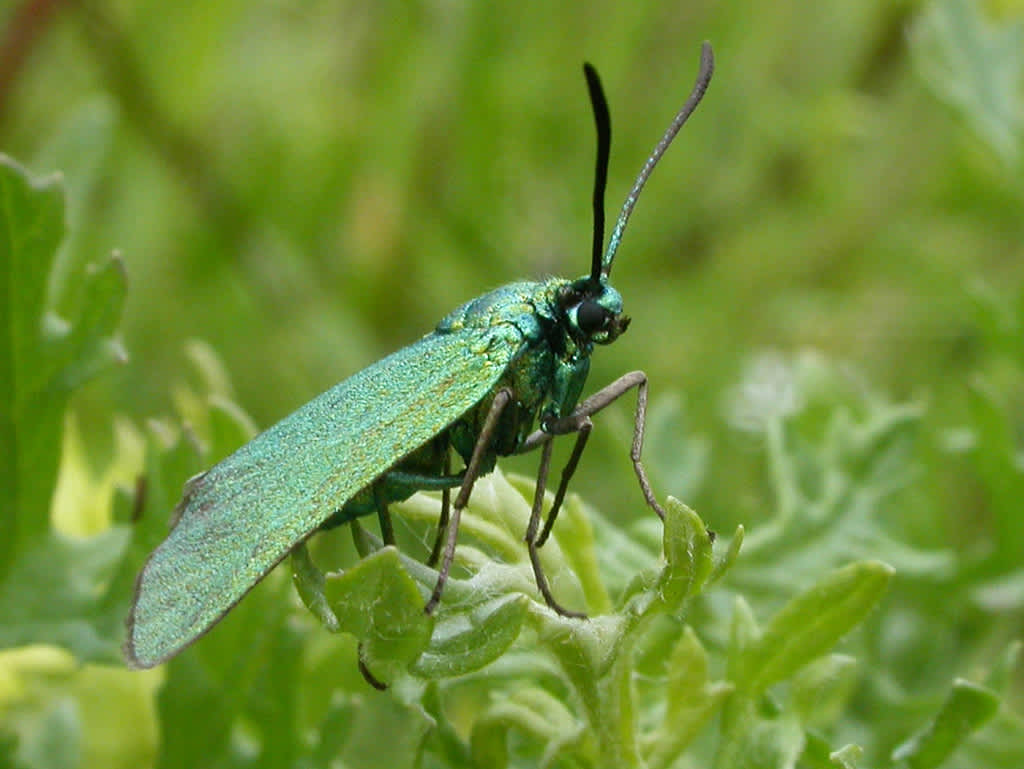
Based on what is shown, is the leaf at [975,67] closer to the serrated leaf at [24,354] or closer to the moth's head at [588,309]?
the moth's head at [588,309]

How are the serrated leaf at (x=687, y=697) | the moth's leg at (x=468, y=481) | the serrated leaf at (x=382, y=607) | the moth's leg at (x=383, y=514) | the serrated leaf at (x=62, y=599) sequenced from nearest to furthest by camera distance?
the serrated leaf at (x=382, y=607)
the moth's leg at (x=468, y=481)
the serrated leaf at (x=687, y=697)
the moth's leg at (x=383, y=514)
the serrated leaf at (x=62, y=599)

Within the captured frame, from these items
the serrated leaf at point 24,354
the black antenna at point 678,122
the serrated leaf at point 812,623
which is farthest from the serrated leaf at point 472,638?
the serrated leaf at point 24,354

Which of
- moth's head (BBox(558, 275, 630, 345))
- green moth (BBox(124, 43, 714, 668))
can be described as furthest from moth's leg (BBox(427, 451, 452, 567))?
moth's head (BBox(558, 275, 630, 345))

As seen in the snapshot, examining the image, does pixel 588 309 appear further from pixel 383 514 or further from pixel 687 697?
pixel 687 697

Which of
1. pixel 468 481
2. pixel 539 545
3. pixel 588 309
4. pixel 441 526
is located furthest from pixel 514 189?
pixel 539 545

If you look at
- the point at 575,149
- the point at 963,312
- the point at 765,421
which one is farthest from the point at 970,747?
the point at 575,149

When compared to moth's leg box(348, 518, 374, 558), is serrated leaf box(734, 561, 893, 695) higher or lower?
lower

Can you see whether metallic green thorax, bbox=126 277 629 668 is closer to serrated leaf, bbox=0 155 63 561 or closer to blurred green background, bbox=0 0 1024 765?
serrated leaf, bbox=0 155 63 561

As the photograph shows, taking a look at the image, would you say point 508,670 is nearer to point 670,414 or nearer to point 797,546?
point 797,546
